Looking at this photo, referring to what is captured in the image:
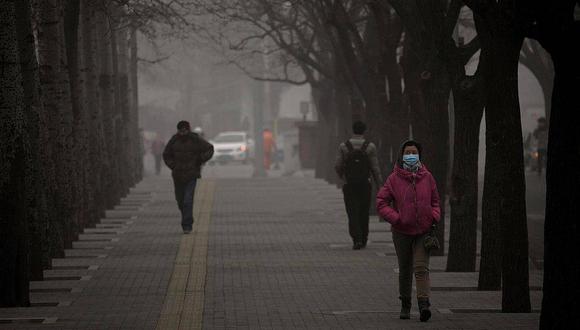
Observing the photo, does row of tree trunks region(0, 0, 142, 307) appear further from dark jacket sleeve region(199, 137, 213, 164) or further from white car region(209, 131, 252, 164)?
→ white car region(209, 131, 252, 164)

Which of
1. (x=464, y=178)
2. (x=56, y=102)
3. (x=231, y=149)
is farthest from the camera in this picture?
(x=231, y=149)

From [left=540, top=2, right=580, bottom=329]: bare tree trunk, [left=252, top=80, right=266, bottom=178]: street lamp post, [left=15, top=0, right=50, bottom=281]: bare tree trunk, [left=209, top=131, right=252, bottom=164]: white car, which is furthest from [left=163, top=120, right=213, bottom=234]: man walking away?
[left=209, top=131, right=252, bottom=164]: white car

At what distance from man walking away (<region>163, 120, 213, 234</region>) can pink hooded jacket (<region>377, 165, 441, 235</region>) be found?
434 inches

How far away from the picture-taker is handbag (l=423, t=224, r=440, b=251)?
1315 centimetres

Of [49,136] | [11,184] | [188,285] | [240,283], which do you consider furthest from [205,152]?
[11,184]

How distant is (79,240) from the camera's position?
23469mm

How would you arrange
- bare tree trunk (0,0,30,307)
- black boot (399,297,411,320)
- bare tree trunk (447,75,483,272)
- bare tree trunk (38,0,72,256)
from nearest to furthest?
black boot (399,297,411,320), bare tree trunk (0,0,30,307), bare tree trunk (447,75,483,272), bare tree trunk (38,0,72,256)

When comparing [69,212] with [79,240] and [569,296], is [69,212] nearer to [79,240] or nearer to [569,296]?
[79,240]

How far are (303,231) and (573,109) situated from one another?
1476 cm

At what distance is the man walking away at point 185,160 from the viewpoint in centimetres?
2408

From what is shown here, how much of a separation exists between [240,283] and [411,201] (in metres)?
4.03

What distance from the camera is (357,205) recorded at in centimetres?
2138

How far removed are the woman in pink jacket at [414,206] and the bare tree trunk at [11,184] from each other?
354 cm

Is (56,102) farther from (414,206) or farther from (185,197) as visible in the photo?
(414,206)
